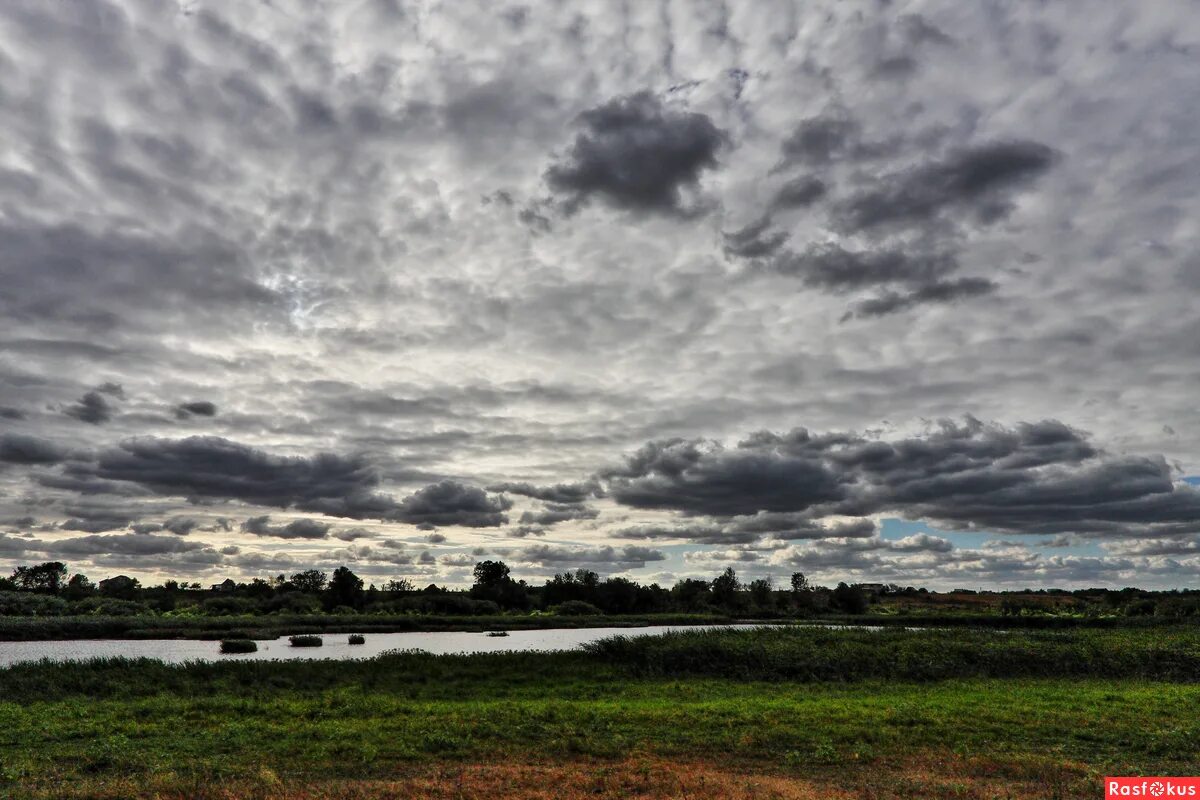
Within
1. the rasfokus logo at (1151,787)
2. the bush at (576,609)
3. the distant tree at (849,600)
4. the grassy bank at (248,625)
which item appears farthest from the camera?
the distant tree at (849,600)

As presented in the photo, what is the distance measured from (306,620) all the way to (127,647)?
36400 millimetres

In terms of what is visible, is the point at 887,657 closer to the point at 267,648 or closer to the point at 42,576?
the point at 267,648

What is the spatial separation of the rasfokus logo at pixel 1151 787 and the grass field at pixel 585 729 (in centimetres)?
41

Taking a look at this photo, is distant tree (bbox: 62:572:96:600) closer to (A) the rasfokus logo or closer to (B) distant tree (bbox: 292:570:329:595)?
(B) distant tree (bbox: 292:570:329:595)

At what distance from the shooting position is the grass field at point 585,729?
54.8ft

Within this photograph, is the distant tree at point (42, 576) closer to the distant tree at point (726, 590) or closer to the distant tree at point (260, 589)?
the distant tree at point (260, 589)

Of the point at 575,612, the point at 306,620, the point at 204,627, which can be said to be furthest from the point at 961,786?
the point at 575,612


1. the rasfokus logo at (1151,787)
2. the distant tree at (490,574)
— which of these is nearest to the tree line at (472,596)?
the distant tree at (490,574)

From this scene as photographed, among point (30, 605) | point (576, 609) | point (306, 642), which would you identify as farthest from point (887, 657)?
point (30, 605)

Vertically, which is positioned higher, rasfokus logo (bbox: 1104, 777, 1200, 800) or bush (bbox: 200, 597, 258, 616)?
rasfokus logo (bbox: 1104, 777, 1200, 800)

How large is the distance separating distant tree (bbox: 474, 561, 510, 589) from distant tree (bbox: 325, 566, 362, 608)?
1135 inches

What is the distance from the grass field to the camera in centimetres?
1670

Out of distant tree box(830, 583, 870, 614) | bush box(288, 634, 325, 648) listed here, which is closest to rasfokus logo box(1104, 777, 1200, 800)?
A: bush box(288, 634, 325, 648)

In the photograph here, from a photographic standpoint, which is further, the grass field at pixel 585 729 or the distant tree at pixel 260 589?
the distant tree at pixel 260 589
